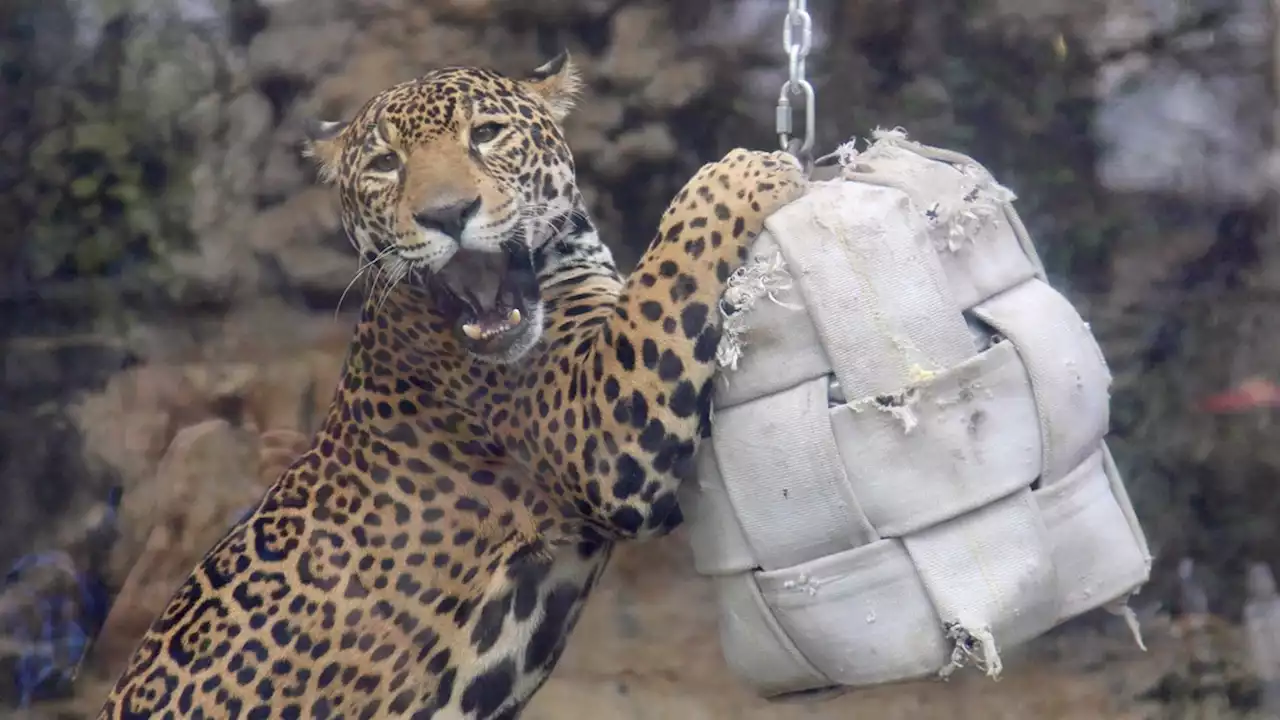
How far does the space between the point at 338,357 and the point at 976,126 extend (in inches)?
67.3

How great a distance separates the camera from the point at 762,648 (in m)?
1.76

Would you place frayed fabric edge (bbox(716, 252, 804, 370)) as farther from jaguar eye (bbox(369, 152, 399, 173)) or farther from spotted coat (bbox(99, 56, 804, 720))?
jaguar eye (bbox(369, 152, 399, 173))

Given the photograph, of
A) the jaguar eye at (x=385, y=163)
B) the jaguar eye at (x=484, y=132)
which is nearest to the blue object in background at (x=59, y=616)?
the jaguar eye at (x=385, y=163)

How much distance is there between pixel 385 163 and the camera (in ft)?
6.74

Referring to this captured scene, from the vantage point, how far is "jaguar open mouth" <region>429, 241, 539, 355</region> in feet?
6.35

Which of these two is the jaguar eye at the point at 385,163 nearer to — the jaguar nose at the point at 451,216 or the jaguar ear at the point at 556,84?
the jaguar nose at the point at 451,216

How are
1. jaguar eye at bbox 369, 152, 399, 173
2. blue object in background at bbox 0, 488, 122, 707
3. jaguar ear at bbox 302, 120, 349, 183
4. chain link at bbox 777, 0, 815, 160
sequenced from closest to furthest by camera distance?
chain link at bbox 777, 0, 815, 160 < jaguar eye at bbox 369, 152, 399, 173 < jaguar ear at bbox 302, 120, 349, 183 < blue object in background at bbox 0, 488, 122, 707

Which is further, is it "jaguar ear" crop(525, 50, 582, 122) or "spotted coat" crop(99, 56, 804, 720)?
"jaguar ear" crop(525, 50, 582, 122)

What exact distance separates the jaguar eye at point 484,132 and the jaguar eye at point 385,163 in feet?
0.41

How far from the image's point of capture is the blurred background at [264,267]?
3.25 m

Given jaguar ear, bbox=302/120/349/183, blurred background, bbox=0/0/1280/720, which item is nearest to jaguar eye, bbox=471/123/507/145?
jaguar ear, bbox=302/120/349/183

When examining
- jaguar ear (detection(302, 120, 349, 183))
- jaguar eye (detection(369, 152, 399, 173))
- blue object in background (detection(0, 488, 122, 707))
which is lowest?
blue object in background (detection(0, 488, 122, 707))

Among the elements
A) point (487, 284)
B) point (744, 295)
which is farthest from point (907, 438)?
point (487, 284)

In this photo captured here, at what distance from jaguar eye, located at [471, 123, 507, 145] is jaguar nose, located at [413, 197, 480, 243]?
0.57 feet
